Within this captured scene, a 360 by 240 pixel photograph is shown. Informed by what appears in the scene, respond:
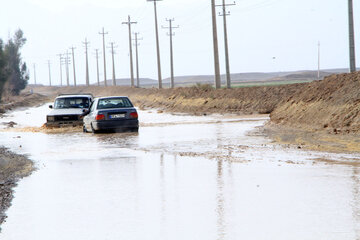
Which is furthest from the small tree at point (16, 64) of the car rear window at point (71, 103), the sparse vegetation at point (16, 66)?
the car rear window at point (71, 103)

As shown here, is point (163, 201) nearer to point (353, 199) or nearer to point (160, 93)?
point (353, 199)

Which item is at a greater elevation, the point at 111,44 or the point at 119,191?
the point at 111,44

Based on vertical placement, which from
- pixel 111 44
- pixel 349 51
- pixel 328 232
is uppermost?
pixel 111 44

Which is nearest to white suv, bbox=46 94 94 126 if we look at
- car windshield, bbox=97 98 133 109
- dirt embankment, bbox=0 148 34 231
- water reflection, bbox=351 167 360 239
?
car windshield, bbox=97 98 133 109

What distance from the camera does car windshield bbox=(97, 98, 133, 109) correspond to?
25500mm

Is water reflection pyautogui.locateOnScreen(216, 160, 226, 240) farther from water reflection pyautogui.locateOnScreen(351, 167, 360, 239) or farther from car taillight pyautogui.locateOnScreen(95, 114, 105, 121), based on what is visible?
car taillight pyautogui.locateOnScreen(95, 114, 105, 121)

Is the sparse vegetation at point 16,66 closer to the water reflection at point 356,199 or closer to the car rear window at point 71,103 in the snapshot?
the car rear window at point 71,103

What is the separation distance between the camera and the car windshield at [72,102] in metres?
30.4

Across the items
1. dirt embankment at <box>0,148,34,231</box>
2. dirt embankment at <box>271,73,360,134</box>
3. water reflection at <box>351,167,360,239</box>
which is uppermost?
dirt embankment at <box>271,73,360,134</box>

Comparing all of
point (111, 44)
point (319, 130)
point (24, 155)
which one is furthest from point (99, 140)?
point (111, 44)

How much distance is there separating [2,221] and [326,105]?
62.0 ft

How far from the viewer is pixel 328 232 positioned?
7.73 meters

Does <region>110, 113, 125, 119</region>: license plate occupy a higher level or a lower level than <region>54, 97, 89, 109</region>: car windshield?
lower

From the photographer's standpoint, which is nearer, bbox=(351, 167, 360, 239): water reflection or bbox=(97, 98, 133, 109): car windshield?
bbox=(351, 167, 360, 239): water reflection
